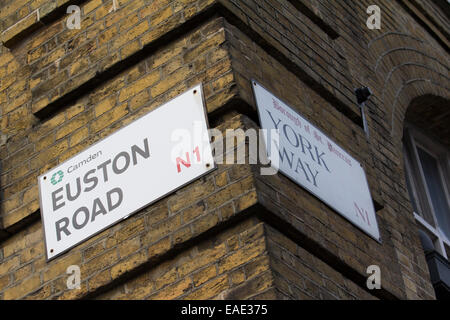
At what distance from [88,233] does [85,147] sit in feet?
1.71

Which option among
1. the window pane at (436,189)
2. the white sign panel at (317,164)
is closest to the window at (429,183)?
the window pane at (436,189)

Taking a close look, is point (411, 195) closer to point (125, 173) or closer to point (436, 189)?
point (436, 189)

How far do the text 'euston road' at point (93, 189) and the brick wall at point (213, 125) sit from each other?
5.1 inches

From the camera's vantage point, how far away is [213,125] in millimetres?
5266

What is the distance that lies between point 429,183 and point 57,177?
432 cm

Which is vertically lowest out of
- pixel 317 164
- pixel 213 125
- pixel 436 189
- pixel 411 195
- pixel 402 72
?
pixel 317 164

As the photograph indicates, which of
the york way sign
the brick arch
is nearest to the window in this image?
the brick arch

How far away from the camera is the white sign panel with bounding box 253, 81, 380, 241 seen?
5.36 meters

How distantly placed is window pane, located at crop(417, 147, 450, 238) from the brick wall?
5.75 ft

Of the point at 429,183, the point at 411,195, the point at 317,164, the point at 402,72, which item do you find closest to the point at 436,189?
the point at 429,183

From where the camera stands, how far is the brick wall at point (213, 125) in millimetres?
4969

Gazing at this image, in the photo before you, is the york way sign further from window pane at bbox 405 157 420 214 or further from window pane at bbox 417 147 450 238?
window pane at bbox 417 147 450 238

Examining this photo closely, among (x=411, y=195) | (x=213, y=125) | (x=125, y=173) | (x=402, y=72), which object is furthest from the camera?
(x=411, y=195)

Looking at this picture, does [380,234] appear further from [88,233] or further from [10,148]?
[10,148]
